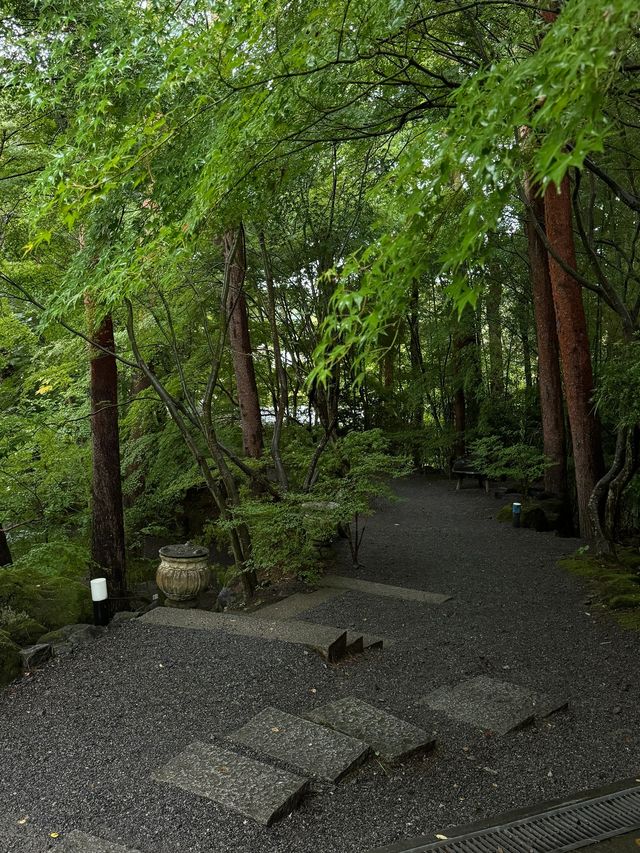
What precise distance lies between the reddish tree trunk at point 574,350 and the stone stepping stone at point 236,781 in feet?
20.4

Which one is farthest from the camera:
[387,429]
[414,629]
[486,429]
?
[387,429]

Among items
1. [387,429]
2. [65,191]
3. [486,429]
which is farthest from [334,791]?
[387,429]

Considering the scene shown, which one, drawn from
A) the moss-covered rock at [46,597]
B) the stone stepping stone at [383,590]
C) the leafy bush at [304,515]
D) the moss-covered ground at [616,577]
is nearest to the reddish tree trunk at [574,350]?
the moss-covered ground at [616,577]

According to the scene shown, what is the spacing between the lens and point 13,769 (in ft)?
10.8

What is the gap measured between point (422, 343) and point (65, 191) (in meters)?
14.5

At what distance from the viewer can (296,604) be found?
6.08 meters

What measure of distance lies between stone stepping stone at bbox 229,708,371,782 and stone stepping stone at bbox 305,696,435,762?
3.4 inches

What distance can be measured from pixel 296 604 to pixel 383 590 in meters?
0.96

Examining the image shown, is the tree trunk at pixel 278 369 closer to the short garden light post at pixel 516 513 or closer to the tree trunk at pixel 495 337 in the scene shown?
the short garden light post at pixel 516 513

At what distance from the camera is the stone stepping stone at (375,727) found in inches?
129

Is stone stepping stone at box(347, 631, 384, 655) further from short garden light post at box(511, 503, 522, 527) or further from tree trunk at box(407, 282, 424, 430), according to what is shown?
tree trunk at box(407, 282, 424, 430)

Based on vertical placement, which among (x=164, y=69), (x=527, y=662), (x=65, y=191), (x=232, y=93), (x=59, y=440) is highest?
(x=164, y=69)

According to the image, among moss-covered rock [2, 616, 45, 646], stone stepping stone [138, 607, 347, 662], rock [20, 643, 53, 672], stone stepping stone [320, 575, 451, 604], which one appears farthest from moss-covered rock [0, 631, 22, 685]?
stone stepping stone [320, 575, 451, 604]

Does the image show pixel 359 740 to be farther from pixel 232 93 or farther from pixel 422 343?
pixel 422 343
